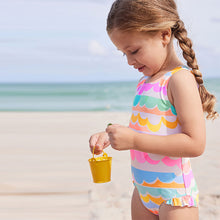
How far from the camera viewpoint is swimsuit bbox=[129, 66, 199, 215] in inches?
71.7

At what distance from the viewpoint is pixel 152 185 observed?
6.20 ft

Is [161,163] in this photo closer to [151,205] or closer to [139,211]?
[151,205]

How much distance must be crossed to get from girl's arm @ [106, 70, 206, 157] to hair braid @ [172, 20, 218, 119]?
0.55 feet

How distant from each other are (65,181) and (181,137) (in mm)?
3092

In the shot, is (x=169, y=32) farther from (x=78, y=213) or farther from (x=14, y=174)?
(x=14, y=174)

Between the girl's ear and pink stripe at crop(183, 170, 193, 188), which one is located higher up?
the girl's ear

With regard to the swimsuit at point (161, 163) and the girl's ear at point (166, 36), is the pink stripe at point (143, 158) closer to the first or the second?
the swimsuit at point (161, 163)

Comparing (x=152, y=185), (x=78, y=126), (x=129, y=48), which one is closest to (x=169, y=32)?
(x=129, y=48)

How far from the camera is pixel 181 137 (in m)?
1.71

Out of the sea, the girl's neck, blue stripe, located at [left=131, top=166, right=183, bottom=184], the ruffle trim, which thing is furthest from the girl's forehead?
the sea

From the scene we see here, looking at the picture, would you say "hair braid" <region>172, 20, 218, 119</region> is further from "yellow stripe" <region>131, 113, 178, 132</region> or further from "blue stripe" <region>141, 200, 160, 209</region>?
"blue stripe" <region>141, 200, 160, 209</region>

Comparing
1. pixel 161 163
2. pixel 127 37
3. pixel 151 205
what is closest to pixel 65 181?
pixel 151 205

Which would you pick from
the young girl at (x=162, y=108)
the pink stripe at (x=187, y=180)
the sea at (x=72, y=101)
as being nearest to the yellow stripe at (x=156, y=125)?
the young girl at (x=162, y=108)

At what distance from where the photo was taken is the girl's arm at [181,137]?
170 centimetres
